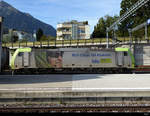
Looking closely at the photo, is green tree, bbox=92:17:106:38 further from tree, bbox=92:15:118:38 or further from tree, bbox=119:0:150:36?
tree, bbox=119:0:150:36

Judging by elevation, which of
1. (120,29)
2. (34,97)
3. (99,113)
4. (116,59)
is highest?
(120,29)

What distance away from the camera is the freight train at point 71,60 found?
66.3 feet

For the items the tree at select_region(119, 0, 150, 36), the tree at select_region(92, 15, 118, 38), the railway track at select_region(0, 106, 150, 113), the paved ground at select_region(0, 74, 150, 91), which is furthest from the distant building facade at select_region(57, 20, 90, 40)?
the railway track at select_region(0, 106, 150, 113)

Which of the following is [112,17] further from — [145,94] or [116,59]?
[145,94]

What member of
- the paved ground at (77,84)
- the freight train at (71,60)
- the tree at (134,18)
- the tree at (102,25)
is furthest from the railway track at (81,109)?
the tree at (102,25)

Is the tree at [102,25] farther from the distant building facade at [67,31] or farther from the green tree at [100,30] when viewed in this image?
the distant building facade at [67,31]

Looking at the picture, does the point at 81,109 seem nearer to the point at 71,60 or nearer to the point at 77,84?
the point at 77,84

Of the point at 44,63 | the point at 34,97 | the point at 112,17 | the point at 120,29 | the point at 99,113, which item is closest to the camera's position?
the point at 99,113

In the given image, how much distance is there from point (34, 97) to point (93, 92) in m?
2.42

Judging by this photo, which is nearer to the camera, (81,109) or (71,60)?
(81,109)

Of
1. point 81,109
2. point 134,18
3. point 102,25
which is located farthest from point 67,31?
point 81,109

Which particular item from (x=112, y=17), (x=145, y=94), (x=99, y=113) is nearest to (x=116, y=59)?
(x=145, y=94)

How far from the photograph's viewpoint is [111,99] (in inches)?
280

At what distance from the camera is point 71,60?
66.6 ft
